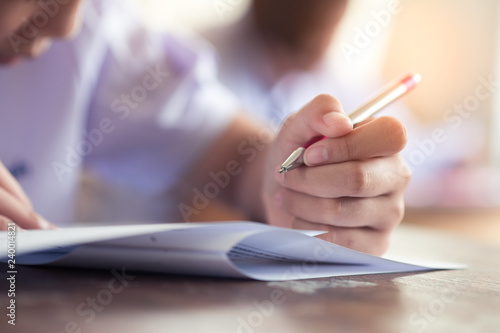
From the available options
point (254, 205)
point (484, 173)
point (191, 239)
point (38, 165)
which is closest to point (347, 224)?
point (191, 239)

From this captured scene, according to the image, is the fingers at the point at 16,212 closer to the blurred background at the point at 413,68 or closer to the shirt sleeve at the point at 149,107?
the shirt sleeve at the point at 149,107

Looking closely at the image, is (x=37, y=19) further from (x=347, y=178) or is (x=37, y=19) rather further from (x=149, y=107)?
(x=347, y=178)

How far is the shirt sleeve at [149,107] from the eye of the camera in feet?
2.39

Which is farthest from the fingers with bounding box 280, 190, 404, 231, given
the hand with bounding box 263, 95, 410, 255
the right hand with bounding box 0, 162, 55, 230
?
the right hand with bounding box 0, 162, 55, 230

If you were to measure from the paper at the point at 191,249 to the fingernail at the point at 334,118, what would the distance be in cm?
9

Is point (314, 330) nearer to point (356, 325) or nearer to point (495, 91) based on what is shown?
point (356, 325)

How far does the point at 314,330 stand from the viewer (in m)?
0.18

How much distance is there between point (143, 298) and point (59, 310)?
0.04 m

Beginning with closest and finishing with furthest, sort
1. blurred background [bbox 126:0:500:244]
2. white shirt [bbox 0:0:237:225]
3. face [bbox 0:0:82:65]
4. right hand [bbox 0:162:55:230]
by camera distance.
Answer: right hand [bbox 0:162:55:230] < face [bbox 0:0:82:65] < white shirt [bbox 0:0:237:225] < blurred background [bbox 126:0:500:244]

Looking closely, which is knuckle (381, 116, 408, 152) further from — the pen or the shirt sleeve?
the shirt sleeve

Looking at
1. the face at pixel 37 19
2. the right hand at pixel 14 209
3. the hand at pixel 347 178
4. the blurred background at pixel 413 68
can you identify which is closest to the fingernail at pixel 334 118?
the hand at pixel 347 178

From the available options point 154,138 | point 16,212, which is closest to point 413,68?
point 154,138

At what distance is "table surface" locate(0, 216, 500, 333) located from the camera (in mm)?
182

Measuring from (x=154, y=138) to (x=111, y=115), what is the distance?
72mm
